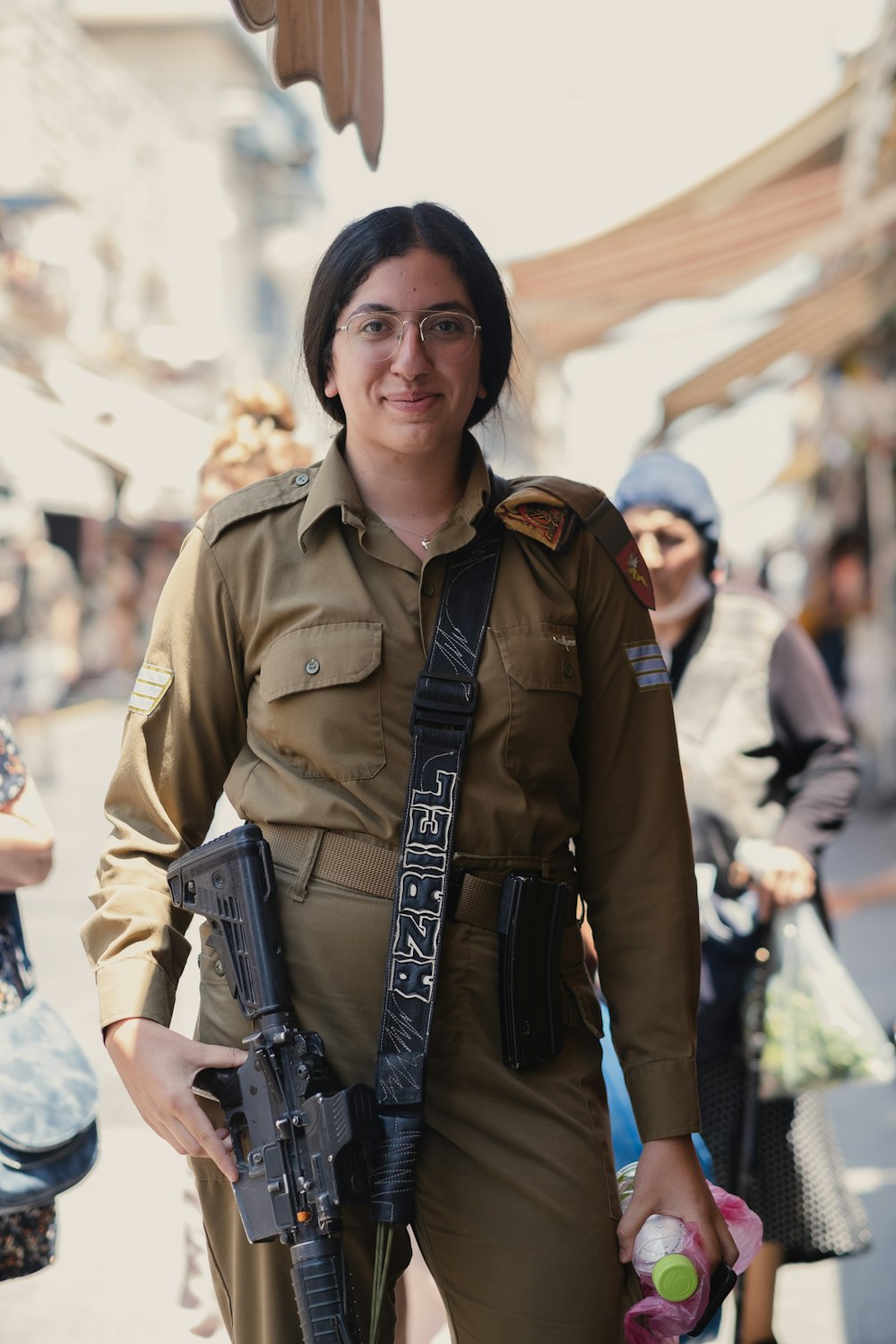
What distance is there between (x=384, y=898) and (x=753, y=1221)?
Result: 0.77 metres

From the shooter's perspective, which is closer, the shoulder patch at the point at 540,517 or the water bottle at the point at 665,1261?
the water bottle at the point at 665,1261

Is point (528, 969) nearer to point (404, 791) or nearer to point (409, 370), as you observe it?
point (404, 791)

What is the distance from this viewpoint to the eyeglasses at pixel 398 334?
209 centimetres

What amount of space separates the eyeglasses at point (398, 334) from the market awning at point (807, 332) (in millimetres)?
8843

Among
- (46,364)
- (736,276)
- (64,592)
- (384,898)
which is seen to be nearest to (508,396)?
(384,898)

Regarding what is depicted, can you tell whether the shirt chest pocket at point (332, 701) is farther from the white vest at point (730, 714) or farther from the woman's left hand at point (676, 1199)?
the white vest at point (730, 714)

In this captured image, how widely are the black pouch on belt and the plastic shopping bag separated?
1763 millimetres

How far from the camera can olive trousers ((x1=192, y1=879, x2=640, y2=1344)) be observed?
6.48ft

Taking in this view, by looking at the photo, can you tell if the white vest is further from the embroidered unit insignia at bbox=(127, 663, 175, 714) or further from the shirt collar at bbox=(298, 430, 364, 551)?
the embroidered unit insignia at bbox=(127, 663, 175, 714)

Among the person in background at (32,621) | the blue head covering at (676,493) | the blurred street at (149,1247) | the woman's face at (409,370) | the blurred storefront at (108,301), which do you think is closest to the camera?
the woman's face at (409,370)

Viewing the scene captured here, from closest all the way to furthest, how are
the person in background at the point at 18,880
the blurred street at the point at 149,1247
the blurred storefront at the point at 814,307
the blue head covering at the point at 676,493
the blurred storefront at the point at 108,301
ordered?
the person in background at the point at 18,880
the blue head covering at the point at 676,493
the blurred street at the point at 149,1247
the blurred storefront at the point at 814,307
the blurred storefront at the point at 108,301

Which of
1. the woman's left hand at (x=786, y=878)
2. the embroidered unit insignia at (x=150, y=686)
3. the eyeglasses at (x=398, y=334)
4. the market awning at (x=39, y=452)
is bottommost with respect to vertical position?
the woman's left hand at (x=786, y=878)

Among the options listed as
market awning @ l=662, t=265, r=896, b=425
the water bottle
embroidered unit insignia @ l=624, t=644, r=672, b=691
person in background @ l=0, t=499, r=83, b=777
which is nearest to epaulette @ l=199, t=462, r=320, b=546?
embroidered unit insignia @ l=624, t=644, r=672, b=691

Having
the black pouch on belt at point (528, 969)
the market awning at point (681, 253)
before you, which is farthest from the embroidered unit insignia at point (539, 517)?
the market awning at point (681, 253)
